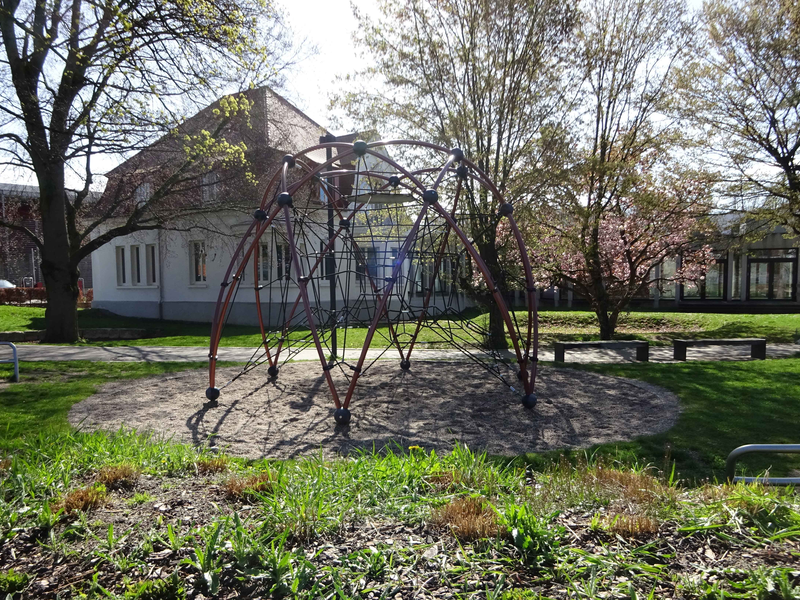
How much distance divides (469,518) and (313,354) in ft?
31.1

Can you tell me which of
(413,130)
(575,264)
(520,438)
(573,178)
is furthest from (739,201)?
(520,438)

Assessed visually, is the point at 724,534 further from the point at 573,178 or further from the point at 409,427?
the point at 573,178

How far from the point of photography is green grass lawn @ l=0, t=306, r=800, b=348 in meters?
14.9

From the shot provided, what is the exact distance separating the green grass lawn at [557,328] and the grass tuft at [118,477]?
9.61m

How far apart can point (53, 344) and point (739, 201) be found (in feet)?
59.1

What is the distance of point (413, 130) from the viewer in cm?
1230

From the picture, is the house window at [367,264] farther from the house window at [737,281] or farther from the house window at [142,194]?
the house window at [737,281]

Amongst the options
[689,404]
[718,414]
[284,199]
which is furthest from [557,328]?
[284,199]

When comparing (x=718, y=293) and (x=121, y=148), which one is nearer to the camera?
(x=121, y=148)

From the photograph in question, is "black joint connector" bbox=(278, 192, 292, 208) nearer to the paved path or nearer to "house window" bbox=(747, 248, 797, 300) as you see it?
the paved path

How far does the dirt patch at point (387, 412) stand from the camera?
548 centimetres

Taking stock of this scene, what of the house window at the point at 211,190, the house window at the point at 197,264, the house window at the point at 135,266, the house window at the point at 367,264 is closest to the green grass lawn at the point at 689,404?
the house window at the point at 367,264

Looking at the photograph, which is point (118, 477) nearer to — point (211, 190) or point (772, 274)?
point (211, 190)

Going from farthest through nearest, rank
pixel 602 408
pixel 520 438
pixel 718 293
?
1. pixel 718 293
2. pixel 602 408
3. pixel 520 438
